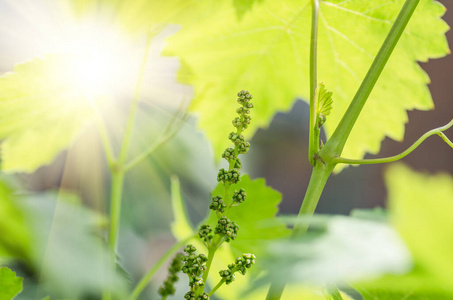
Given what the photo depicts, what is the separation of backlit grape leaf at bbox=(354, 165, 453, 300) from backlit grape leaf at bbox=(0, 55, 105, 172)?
0.30m

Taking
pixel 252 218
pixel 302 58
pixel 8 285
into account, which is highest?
pixel 302 58

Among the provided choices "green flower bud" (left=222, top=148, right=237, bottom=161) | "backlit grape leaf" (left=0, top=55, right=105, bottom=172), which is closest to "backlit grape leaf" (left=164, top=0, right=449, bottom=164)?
"backlit grape leaf" (left=0, top=55, right=105, bottom=172)

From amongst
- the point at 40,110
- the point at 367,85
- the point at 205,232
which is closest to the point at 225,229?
the point at 205,232

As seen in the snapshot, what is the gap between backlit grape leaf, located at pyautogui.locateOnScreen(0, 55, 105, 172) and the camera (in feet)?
1.12

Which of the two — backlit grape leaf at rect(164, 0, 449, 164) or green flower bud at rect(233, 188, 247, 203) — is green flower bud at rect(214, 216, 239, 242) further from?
backlit grape leaf at rect(164, 0, 449, 164)

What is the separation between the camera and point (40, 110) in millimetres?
385

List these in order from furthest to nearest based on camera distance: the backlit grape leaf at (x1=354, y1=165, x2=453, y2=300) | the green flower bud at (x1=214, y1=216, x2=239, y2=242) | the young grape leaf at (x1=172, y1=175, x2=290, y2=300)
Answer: the young grape leaf at (x1=172, y1=175, x2=290, y2=300), the green flower bud at (x1=214, y1=216, x2=239, y2=242), the backlit grape leaf at (x1=354, y1=165, x2=453, y2=300)

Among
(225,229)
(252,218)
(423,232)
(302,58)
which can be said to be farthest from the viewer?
(302,58)

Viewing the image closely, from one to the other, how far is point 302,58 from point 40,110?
0.81ft

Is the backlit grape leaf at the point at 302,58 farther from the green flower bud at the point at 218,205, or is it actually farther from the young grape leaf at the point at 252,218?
the green flower bud at the point at 218,205

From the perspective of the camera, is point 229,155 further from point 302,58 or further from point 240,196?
point 302,58

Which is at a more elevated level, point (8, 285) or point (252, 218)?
point (252, 218)

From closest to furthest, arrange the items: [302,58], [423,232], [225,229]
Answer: [423,232] < [225,229] < [302,58]

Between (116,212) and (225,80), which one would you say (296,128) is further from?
(116,212)
